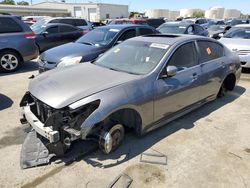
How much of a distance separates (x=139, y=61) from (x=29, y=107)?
179 cm

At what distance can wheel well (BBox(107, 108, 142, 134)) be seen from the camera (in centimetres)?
343

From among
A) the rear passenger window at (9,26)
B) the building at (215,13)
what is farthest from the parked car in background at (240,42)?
the building at (215,13)

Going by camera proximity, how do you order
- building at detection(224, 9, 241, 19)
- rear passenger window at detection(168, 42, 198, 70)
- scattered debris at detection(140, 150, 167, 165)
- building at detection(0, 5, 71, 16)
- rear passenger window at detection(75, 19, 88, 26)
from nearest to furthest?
scattered debris at detection(140, 150, 167, 165) < rear passenger window at detection(168, 42, 198, 70) < rear passenger window at detection(75, 19, 88, 26) < building at detection(0, 5, 71, 16) < building at detection(224, 9, 241, 19)

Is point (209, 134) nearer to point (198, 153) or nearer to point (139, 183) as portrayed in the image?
point (198, 153)

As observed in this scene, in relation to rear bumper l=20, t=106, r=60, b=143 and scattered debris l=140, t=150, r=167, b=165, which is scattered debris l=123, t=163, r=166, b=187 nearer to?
scattered debris l=140, t=150, r=167, b=165

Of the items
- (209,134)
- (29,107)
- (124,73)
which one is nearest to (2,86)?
(29,107)

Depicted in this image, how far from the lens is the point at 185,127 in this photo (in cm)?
425

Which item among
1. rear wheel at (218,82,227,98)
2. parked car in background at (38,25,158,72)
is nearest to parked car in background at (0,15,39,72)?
parked car in background at (38,25,158,72)

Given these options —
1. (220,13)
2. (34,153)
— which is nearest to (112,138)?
(34,153)

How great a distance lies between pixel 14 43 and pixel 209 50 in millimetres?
5969

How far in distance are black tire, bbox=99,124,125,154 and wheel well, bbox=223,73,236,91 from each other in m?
3.38

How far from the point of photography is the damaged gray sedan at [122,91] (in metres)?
2.95

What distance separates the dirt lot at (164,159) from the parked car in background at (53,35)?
21.8 ft

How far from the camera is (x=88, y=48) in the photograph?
6.45 meters
